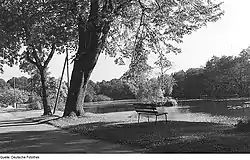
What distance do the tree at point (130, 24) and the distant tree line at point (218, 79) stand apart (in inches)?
1987

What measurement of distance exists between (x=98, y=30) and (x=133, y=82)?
4328 millimetres

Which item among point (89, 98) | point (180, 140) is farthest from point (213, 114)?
point (89, 98)

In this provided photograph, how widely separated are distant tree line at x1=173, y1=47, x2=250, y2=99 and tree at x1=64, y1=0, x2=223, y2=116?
50472mm

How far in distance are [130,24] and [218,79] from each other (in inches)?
2358

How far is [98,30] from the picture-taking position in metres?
17.6

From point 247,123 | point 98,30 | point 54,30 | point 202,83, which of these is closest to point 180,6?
point 98,30

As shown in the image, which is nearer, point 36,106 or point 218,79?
point 36,106

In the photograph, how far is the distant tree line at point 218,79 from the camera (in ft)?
232

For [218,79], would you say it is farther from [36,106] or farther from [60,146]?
[60,146]

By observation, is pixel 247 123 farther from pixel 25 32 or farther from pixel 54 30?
pixel 25 32

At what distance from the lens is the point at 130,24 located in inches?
742

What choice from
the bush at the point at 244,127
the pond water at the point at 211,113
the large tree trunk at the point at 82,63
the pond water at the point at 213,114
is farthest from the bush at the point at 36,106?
the bush at the point at 244,127

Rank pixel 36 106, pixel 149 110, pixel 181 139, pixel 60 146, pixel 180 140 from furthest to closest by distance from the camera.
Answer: pixel 36 106 → pixel 149 110 → pixel 60 146 → pixel 181 139 → pixel 180 140

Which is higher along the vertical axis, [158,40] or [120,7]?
[120,7]
